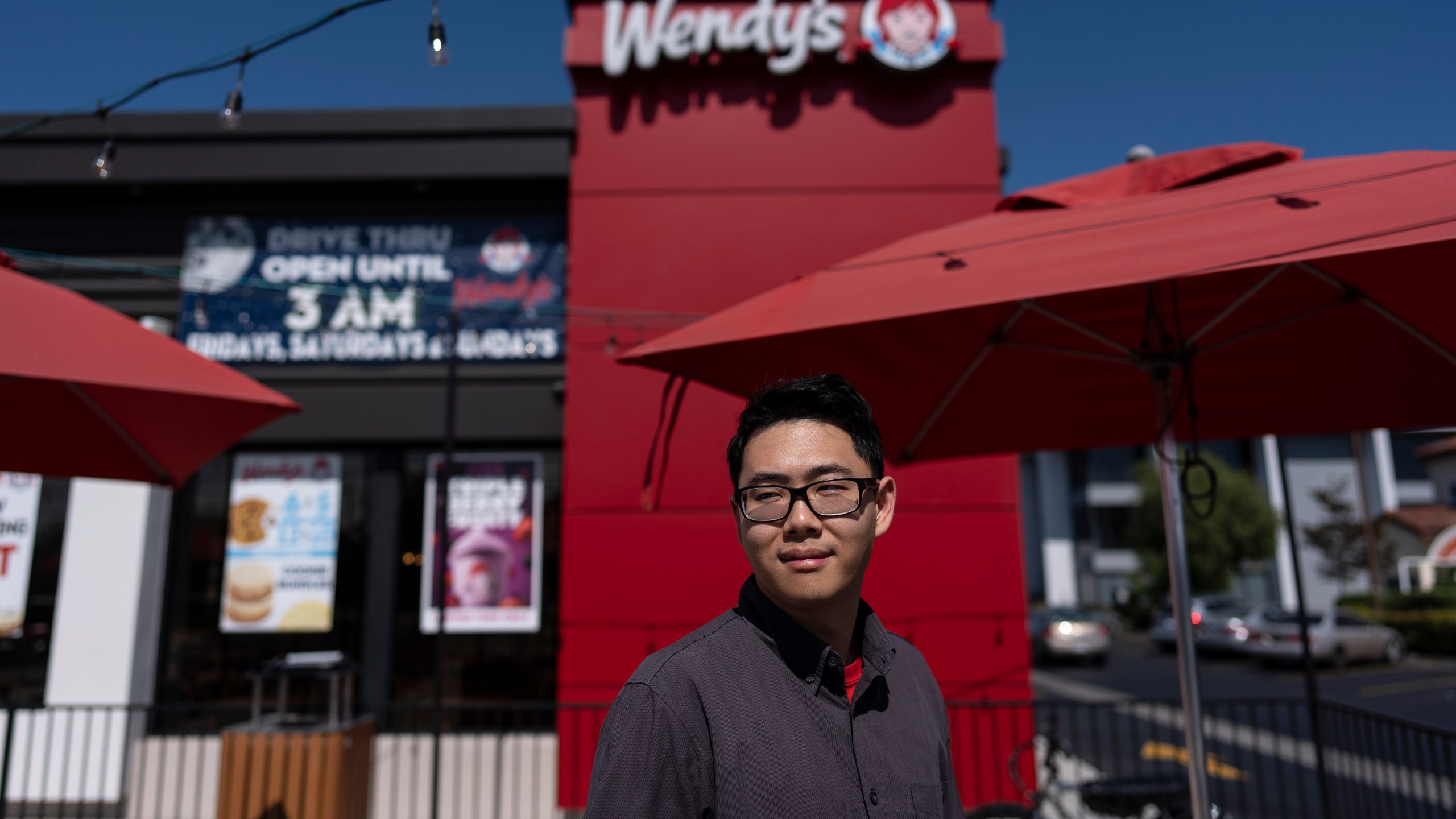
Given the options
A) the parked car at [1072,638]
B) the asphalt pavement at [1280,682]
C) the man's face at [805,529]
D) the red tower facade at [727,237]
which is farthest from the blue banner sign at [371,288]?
the parked car at [1072,638]

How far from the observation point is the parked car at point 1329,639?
18.5m

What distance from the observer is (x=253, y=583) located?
7570 mm

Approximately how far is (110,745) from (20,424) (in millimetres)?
4245

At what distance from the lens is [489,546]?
25.2 feet

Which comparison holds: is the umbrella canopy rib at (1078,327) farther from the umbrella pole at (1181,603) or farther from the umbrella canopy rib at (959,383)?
the umbrella pole at (1181,603)

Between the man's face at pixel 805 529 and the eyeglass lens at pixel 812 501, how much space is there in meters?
0.01

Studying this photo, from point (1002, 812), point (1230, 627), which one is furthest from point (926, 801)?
point (1230, 627)

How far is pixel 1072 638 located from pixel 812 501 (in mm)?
20915

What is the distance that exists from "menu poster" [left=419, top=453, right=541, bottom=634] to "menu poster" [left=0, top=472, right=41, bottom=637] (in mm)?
3574

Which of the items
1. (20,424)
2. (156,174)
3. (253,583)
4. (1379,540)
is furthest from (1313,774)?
(1379,540)

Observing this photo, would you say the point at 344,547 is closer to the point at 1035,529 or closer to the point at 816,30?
the point at 816,30

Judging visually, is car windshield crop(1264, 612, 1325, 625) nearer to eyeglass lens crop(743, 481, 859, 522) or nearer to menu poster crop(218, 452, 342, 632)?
menu poster crop(218, 452, 342, 632)

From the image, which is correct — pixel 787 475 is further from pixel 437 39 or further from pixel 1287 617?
pixel 1287 617

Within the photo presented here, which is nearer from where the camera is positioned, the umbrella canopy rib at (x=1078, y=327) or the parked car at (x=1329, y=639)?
the umbrella canopy rib at (x=1078, y=327)
